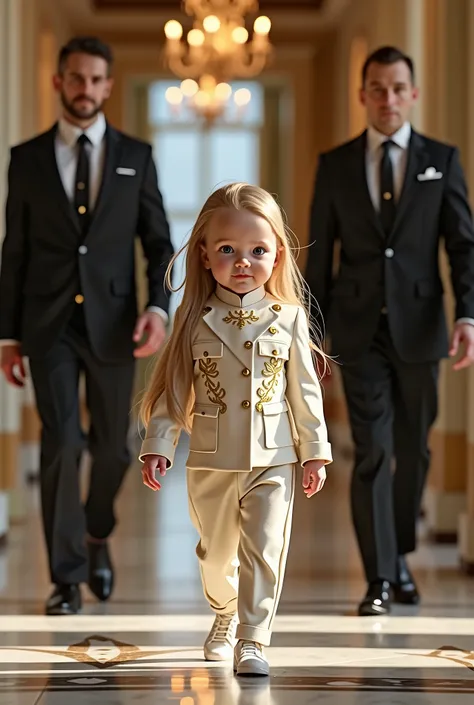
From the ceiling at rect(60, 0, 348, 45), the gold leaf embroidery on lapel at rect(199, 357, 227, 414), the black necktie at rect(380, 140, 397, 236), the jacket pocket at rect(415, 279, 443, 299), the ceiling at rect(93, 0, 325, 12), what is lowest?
the gold leaf embroidery on lapel at rect(199, 357, 227, 414)

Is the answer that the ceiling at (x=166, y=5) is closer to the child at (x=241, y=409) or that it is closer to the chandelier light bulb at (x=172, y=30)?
the chandelier light bulb at (x=172, y=30)

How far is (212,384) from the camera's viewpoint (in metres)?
3.48

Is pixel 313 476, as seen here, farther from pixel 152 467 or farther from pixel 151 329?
pixel 151 329

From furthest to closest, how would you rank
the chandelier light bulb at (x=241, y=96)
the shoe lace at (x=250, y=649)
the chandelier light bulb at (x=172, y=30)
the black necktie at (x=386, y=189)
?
the chandelier light bulb at (x=241, y=96), the chandelier light bulb at (x=172, y=30), the black necktie at (x=386, y=189), the shoe lace at (x=250, y=649)

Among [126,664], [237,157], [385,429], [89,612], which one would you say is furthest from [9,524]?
[237,157]

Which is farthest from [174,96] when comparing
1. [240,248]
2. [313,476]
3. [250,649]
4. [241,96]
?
[250,649]

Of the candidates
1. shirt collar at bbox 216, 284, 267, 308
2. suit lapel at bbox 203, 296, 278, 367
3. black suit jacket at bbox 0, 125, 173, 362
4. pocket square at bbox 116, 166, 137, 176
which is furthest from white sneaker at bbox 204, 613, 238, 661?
pocket square at bbox 116, 166, 137, 176

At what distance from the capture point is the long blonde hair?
3.47 meters

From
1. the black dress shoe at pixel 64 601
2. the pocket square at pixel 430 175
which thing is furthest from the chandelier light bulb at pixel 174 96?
the black dress shoe at pixel 64 601

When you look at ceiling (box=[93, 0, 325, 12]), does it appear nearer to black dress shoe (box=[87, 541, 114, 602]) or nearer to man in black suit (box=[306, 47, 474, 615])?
man in black suit (box=[306, 47, 474, 615])

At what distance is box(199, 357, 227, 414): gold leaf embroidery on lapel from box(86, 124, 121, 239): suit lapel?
1.24 meters

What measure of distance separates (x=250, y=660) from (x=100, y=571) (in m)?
1.49

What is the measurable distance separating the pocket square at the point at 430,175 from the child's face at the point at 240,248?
1.28m

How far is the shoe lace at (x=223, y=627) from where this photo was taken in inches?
142
